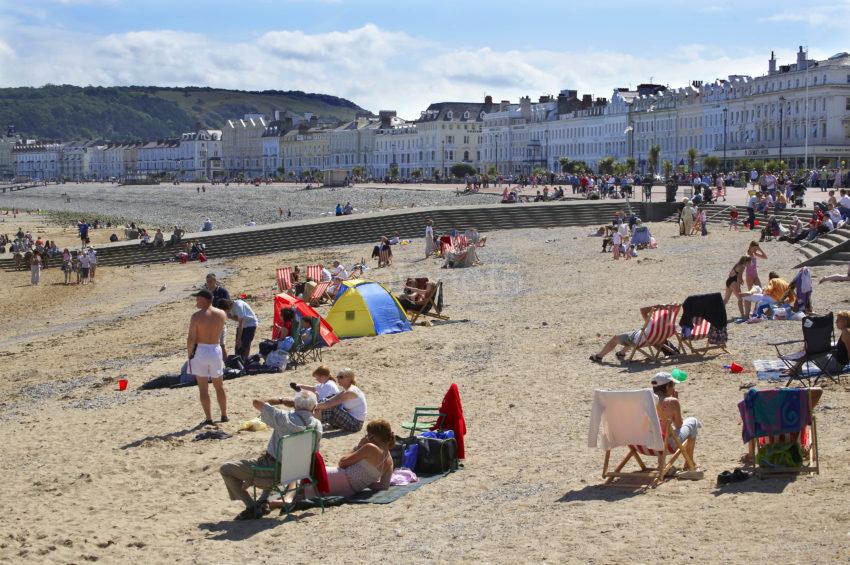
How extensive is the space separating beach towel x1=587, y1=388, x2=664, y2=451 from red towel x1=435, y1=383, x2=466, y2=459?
4.39 feet

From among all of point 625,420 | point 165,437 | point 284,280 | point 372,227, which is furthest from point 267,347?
point 372,227

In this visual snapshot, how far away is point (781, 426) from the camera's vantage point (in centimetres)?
803

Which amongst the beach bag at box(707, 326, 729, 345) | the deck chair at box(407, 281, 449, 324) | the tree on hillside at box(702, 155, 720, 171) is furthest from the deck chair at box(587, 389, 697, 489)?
the tree on hillside at box(702, 155, 720, 171)

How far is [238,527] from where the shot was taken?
827 cm

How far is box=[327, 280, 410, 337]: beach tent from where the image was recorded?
16.4m

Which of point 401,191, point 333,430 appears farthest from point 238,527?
point 401,191

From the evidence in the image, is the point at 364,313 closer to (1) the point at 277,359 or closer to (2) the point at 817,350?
(1) the point at 277,359

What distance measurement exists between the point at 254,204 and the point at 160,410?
67.7 metres

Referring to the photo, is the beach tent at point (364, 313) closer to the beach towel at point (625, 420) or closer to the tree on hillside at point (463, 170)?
the beach towel at point (625, 420)

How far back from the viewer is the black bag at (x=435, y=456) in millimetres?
9258

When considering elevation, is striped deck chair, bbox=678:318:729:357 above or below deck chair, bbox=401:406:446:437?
above

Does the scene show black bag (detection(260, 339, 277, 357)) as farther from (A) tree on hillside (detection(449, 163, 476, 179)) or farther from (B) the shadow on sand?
(A) tree on hillside (detection(449, 163, 476, 179))

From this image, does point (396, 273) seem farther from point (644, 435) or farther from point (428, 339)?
point (644, 435)

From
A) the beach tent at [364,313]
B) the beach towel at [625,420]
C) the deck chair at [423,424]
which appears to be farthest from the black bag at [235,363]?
the beach towel at [625,420]
